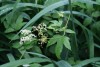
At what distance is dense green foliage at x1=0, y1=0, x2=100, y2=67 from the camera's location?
4.43ft

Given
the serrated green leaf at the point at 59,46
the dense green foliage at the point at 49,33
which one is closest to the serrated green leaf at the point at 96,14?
the dense green foliage at the point at 49,33

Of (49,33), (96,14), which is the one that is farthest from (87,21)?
(49,33)

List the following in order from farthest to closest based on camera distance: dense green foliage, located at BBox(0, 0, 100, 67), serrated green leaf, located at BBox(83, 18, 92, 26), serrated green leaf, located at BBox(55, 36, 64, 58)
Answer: serrated green leaf, located at BBox(83, 18, 92, 26) < dense green foliage, located at BBox(0, 0, 100, 67) < serrated green leaf, located at BBox(55, 36, 64, 58)

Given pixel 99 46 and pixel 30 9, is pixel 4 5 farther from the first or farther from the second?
pixel 99 46

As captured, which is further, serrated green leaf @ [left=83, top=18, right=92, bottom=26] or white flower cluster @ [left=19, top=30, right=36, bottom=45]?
serrated green leaf @ [left=83, top=18, right=92, bottom=26]

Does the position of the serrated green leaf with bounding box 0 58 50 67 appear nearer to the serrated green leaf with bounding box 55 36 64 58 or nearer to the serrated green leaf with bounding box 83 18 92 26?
the serrated green leaf with bounding box 55 36 64 58

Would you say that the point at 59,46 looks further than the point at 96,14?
No

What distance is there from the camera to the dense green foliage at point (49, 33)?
4.43ft

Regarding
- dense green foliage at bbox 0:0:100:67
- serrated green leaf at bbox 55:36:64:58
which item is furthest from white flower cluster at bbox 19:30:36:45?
serrated green leaf at bbox 55:36:64:58

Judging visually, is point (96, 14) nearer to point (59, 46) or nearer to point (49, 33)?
point (49, 33)

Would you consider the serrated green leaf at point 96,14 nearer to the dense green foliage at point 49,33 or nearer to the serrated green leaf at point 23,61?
the dense green foliage at point 49,33

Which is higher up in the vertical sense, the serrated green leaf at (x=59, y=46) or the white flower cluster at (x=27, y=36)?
the white flower cluster at (x=27, y=36)

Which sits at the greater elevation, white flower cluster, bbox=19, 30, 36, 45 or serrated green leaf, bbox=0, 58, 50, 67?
white flower cluster, bbox=19, 30, 36, 45

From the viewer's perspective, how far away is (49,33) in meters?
1.47
